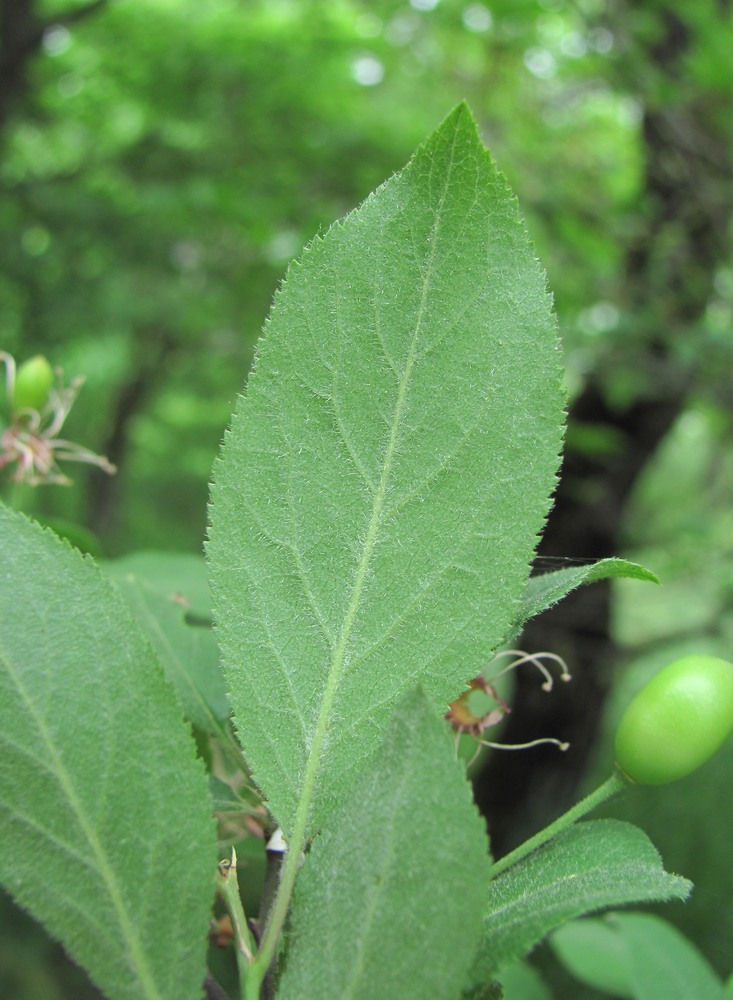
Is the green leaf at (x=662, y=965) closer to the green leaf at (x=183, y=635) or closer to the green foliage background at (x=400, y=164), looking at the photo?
the green leaf at (x=183, y=635)

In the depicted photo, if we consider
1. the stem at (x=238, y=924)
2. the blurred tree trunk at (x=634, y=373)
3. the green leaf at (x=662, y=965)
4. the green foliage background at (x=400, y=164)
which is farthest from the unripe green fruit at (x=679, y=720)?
the blurred tree trunk at (x=634, y=373)

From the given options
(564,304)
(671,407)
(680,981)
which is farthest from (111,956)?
(671,407)

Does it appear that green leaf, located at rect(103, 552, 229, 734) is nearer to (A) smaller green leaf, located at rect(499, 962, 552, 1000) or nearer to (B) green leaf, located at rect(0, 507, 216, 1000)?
(B) green leaf, located at rect(0, 507, 216, 1000)

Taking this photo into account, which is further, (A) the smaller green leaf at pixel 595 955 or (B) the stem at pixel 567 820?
(A) the smaller green leaf at pixel 595 955

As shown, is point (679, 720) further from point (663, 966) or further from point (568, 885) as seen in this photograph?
point (663, 966)

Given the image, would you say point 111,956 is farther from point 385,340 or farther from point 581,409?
point 581,409

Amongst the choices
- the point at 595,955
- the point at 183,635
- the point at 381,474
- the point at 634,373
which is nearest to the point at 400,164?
the point at 634,373

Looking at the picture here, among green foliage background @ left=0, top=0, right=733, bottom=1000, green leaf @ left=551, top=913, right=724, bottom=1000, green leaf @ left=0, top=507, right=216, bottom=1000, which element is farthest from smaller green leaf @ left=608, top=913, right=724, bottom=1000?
green foliage background @ left=0, top=0, right=733, bottom=1000
